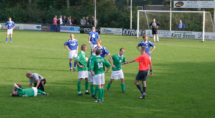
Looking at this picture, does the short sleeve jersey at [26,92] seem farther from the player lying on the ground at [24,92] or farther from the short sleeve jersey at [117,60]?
the short sleeve jersey at [117,60]

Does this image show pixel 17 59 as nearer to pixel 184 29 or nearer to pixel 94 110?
pixel 94 110

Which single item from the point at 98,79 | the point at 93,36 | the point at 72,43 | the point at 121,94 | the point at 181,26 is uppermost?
the point at 181,26

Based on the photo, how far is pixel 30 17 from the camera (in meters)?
61.1

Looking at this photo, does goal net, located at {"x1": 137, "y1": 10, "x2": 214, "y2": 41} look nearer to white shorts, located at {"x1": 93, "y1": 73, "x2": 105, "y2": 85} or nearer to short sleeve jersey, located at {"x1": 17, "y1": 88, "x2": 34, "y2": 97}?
white shorts, located at {"x1": 93, "y1": 73, "x2": 105, "y2": 85}

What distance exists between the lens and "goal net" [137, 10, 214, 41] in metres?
34.3

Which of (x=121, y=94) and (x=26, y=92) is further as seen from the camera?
(x=121, y=94)

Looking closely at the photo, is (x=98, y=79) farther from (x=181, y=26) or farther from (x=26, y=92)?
(x=181, y=26)

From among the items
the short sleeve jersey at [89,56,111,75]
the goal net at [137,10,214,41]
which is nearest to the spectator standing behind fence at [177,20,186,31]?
the goal net at [137,10,214,41]

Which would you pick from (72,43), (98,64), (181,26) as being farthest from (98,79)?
(181,26)

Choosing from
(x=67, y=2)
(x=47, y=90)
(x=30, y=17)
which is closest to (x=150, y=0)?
(x=67, y=2)

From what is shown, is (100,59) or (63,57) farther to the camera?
(63,57)

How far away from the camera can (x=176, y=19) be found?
38.1m

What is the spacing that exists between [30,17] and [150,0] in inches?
945

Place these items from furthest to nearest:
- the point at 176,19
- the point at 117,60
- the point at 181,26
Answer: the point at 176,19, the point at 181,26, the point at 117,60
